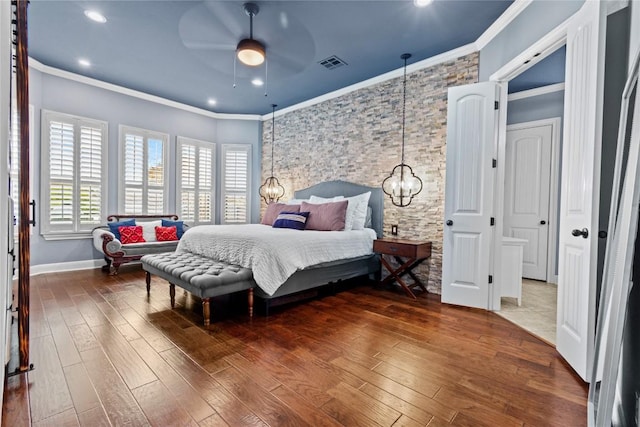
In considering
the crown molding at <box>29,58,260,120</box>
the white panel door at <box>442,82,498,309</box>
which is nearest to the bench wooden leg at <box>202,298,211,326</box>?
the white panel door at <box>442,82,498,309</box>

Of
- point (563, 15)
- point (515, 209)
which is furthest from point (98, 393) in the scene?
point (515, 209)

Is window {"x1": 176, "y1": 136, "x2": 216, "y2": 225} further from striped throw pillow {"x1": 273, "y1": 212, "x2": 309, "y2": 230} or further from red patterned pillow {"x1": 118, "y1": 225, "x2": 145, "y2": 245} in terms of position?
striped throw pillow {"x1": 273, "y1": 212, "x2": 309, "y2": 230}

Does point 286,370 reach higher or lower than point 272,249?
lower

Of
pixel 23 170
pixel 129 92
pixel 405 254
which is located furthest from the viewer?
pixel 129 92

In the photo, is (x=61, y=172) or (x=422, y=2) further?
(x=61, y=172)

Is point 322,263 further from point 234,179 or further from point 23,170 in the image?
point 234,179

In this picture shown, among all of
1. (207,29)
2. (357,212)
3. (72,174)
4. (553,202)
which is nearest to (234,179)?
(72,174)

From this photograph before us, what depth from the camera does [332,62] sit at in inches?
156

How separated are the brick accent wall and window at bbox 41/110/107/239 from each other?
3.28 m

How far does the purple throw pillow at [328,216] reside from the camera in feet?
13.0

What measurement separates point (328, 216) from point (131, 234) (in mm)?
3308

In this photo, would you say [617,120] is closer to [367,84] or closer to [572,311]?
[572,311]

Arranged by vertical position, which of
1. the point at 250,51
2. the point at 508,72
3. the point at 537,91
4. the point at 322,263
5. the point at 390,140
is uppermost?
the point at 537,91

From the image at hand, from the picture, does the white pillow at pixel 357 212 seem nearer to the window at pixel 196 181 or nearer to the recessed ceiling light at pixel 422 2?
the recessed ceiling light at pixel 422 2
